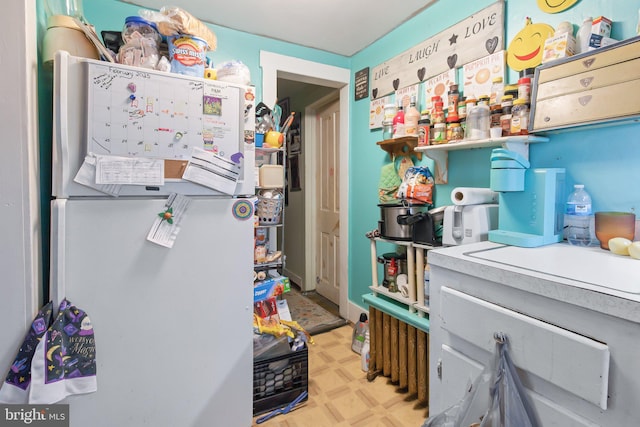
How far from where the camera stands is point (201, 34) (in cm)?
146

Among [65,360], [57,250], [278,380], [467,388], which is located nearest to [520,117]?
[467,388]

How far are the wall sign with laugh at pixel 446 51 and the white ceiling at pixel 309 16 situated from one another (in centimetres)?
24

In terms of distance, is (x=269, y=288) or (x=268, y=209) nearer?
(x=269, y=288)

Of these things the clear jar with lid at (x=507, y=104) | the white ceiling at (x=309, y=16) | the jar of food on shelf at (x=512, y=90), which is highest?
the white ceiling at (x=309, y=16)

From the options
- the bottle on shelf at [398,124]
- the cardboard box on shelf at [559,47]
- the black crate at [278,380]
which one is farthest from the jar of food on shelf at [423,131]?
the black crate at [278,380]

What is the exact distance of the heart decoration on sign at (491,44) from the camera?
1588mm

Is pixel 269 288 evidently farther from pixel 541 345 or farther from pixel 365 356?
pixel 541 345

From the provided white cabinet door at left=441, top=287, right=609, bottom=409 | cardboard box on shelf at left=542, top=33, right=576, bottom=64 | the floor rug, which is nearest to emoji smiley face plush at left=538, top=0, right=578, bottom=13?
cardboard box on shelf at left=542, top=33, right=576, bottom=64

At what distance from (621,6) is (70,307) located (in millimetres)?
2329

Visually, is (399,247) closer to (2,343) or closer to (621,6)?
(621,6)

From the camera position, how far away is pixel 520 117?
4.41ft

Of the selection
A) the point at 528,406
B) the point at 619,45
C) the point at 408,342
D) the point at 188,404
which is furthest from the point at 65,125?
the point at 619,45

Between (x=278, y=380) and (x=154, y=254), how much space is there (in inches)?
38.7

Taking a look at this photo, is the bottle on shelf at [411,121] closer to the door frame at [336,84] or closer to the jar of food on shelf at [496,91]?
the jar of food on shelf at [496,91]
